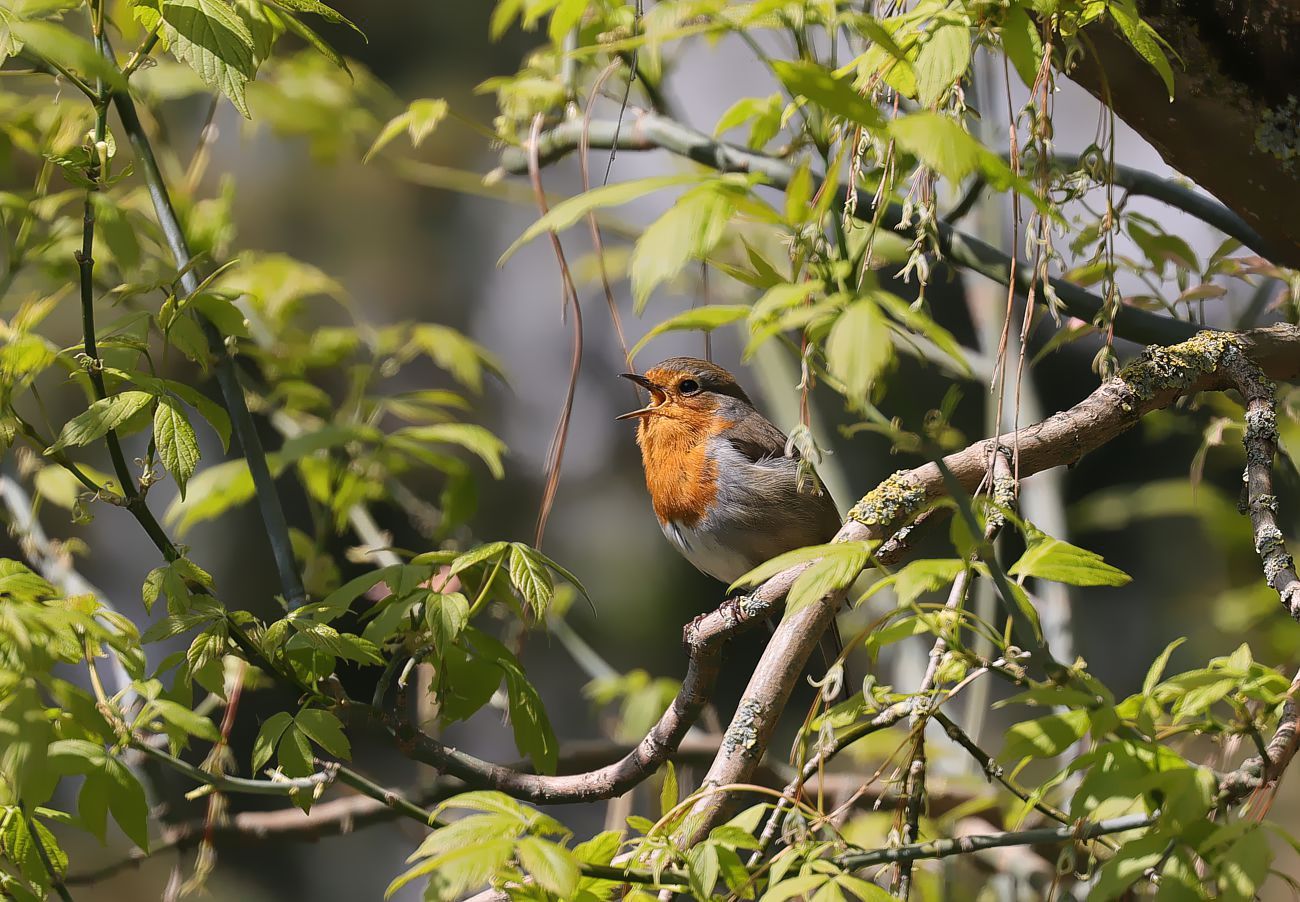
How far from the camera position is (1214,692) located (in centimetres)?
114

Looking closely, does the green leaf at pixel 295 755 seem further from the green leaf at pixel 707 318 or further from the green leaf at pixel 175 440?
the green leaf at pixel 707 318

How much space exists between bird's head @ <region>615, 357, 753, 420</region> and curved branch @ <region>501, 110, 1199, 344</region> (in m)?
0.65

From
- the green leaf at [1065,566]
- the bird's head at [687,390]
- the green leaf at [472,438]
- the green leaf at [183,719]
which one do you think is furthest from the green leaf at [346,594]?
the bird's head at [687,390]

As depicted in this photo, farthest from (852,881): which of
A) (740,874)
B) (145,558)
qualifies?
(145,558)

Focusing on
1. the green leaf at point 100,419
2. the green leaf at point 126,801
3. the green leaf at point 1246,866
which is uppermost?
the green leaf at point 100,419

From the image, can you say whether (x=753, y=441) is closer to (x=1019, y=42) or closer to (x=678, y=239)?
(x=1019, y=42)

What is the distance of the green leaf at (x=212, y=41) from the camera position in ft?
4.27

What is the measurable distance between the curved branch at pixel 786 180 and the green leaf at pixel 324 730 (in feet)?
2.88

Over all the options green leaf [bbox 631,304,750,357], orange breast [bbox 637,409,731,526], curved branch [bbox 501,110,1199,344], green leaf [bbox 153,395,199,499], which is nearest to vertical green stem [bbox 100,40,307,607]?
green leaf [bbox 153,395,199,499]

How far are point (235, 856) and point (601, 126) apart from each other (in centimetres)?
348

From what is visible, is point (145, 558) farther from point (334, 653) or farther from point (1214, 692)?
point (1214, 692)

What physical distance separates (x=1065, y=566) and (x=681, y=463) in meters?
1.73

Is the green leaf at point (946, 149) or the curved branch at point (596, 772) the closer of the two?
the green leaf at point (946, 149)

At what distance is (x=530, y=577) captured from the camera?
160cm
